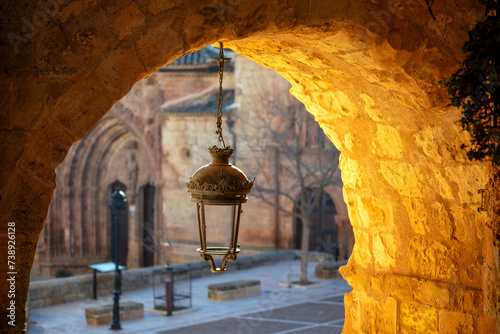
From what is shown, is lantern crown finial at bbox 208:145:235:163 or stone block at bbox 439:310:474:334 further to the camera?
stone block at bbox 439:310:474:334

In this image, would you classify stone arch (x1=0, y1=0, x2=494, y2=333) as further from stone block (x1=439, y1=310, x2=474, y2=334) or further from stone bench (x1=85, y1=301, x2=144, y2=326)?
stone bench (x1=85, y1=301, x2=144, y2=326)

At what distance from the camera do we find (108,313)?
14.8 metres

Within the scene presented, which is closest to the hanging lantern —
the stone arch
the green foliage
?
the stone arch

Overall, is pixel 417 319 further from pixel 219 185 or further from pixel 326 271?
pixel 326 271

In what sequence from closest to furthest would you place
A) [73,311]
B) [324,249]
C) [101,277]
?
[73,311]
[101,277]
[324,249]

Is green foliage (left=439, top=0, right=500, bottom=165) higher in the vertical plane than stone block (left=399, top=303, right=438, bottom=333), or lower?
higher

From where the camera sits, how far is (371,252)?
5.69m

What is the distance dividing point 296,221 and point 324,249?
1.51 meters

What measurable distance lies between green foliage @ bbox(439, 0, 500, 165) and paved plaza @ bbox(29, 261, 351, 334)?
9.75 meters

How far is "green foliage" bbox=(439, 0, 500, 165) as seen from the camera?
411cm

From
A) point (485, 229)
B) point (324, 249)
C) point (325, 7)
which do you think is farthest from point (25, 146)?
point (324, 249)

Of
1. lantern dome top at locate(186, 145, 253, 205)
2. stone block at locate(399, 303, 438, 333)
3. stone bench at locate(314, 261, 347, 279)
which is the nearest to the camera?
lantern dome top at locate(186, 145, 253, 205)

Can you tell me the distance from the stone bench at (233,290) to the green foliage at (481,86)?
42.0 ft

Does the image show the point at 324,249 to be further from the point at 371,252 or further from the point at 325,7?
the point at 325,7
